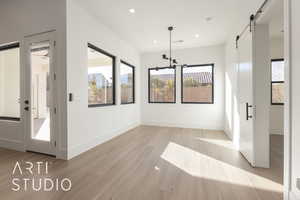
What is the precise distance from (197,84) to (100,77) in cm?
369

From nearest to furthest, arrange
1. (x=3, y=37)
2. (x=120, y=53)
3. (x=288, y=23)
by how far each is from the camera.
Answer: (x=288, y=23)
(x=3, y=37)
(x=120, y=53)

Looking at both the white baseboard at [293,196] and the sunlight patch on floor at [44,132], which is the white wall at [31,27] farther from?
the white baseboard at [293,196]

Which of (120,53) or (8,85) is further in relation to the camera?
(120,53)

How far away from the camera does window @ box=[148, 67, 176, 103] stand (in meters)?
6.20

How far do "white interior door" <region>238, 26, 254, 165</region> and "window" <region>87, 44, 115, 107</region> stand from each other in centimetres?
345

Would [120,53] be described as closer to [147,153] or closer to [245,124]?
[147,153]

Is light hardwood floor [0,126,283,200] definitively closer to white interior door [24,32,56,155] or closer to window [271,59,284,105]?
white interior door [24,32,56,155]

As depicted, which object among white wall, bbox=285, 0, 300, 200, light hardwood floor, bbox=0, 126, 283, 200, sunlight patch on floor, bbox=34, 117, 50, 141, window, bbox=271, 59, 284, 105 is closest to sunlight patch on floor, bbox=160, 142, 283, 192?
light hardwood floor, bbox=0, 126, 283, 200

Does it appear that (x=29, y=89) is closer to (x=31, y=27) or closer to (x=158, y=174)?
(x=31, y=27)

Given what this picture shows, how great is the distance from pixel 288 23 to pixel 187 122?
4690 mm

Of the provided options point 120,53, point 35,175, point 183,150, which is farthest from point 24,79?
point 183,150

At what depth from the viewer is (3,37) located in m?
3.62

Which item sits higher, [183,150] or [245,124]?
[245,124]

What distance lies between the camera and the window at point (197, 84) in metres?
5.76
